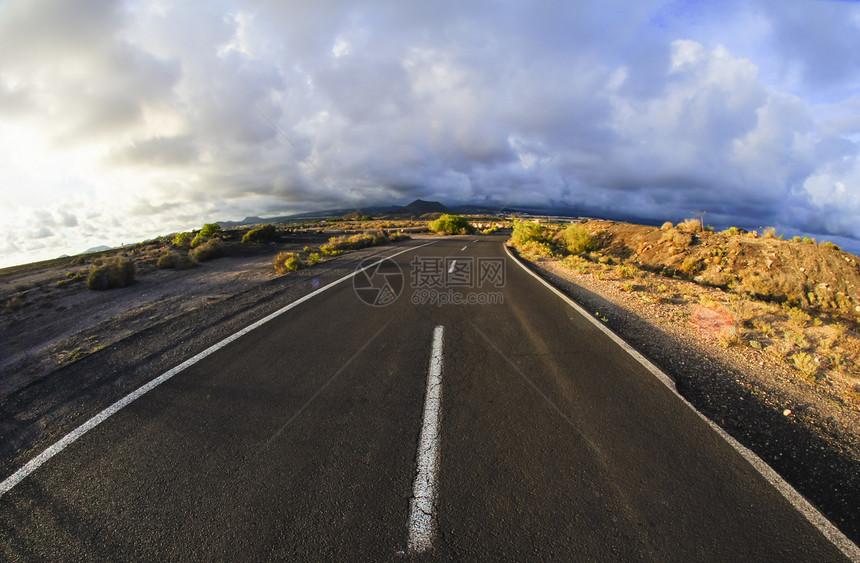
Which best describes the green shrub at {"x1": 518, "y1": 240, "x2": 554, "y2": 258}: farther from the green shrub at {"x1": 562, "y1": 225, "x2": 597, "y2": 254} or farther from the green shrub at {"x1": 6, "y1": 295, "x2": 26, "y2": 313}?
the green shrub at {"x1": 6, "y1": 295, "x2": 26, "y2": 313}

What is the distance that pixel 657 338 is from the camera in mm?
5219

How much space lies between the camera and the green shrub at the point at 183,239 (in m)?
21.4

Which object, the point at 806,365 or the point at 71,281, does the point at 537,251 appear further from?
the point at 71,281

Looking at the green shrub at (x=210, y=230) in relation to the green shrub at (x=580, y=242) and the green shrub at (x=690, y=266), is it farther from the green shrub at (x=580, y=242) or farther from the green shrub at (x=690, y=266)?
the green shrub at (x=690, y=266)

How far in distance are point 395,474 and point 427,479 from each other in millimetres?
260

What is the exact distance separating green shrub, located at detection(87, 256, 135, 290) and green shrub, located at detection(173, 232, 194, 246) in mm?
11420

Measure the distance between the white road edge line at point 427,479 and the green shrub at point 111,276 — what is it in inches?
504

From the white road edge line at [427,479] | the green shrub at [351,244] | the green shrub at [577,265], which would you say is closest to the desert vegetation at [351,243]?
the green shrub at [351,244]

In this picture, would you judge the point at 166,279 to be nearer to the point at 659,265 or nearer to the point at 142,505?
the point at 142,505

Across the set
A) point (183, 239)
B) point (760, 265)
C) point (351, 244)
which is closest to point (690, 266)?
point (760, 265)

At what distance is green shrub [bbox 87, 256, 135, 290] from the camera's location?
1051cm

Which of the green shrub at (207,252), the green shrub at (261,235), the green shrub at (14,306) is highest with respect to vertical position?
the green shrub at (261,235)

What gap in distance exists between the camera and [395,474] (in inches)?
96.2

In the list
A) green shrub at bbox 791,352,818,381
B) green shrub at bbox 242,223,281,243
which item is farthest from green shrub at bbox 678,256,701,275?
green shrub at bbox 242,223,281,243
